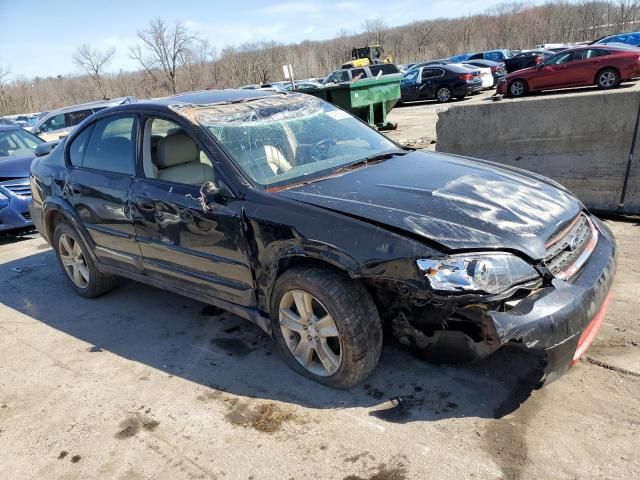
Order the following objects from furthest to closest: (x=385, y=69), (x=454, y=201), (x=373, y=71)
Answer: (x=373, y=71) → (x=385, y=69) → (x=454, y=201)

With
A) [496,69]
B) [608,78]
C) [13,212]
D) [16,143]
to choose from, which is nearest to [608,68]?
[608,78]

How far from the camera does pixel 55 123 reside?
14.2m

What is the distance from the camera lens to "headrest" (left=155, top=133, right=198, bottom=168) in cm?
379

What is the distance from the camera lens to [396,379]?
3123 mm

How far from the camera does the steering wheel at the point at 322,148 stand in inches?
144

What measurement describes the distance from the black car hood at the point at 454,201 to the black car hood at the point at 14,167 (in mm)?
6372

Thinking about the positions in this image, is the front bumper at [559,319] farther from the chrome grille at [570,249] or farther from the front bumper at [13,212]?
the front bumper at [13,212]

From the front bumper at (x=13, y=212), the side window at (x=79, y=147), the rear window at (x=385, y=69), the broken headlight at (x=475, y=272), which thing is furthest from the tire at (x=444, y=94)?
the broken headlight at (x=475, y=272)

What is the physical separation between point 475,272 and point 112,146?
323 cm

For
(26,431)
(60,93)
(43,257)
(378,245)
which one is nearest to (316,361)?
(378,245)

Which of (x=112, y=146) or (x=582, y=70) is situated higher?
(x=112, y=146)

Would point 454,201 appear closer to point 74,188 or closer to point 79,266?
point 74,188

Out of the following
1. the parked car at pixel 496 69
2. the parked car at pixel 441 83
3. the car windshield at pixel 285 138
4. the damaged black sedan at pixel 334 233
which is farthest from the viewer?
the parked car at pixel 496 69

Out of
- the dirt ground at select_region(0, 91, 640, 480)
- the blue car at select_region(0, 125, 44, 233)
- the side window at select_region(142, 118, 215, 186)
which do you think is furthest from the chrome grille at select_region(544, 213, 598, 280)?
the blue car at select_region(0, 125, 44, 233)
